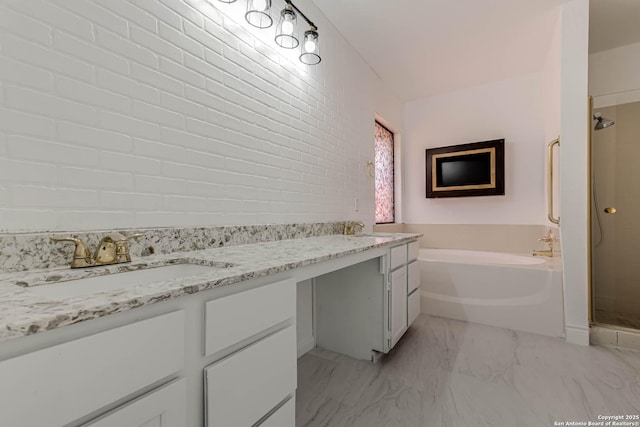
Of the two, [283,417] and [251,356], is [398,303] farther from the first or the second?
[251,356]

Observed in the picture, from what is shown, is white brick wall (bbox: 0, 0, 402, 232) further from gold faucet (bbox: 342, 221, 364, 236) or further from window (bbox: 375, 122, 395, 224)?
window (bbox: 375, 122, 395, 224)

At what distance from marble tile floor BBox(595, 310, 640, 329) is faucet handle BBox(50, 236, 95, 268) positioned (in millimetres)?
3216

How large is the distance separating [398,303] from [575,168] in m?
1.69

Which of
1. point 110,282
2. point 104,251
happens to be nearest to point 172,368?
point 110,282

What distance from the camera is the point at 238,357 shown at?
75 cm

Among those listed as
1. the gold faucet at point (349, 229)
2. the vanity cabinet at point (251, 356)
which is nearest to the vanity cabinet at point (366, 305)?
the gold faucet at point (349, 229)

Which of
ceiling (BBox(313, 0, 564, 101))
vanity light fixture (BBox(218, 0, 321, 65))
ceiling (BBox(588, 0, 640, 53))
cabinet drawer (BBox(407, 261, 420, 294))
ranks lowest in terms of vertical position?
cabinet drawer (BBox(407, 261, 420, 294))

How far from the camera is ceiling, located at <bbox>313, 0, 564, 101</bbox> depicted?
85.9 inches

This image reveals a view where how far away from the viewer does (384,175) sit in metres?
3.68

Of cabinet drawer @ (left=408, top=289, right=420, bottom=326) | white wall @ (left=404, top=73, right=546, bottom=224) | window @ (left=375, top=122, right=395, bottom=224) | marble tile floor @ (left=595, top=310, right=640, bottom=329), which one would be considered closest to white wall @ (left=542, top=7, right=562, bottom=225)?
white wall @ (left=404, top=73, right=546, bottom=224)

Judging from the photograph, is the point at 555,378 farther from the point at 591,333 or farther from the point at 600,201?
the point at 600,201

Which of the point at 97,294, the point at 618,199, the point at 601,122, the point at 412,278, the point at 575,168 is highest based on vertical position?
the point at 601,122

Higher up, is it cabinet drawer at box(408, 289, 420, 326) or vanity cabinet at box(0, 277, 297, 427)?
vanity cabinet at box(0, 277, 297, 427)

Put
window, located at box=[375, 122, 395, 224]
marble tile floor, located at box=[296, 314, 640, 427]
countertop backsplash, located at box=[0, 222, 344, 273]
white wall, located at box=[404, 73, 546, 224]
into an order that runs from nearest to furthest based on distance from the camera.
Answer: countertop backsplash, located at box=[0, 222, 344, 273]
marble tile floor, located at box=[296, 314, 640, 427]
white wall, located at box=[404, 73, 546, 224]
window, located at box=[375, 122, 395, 224]
